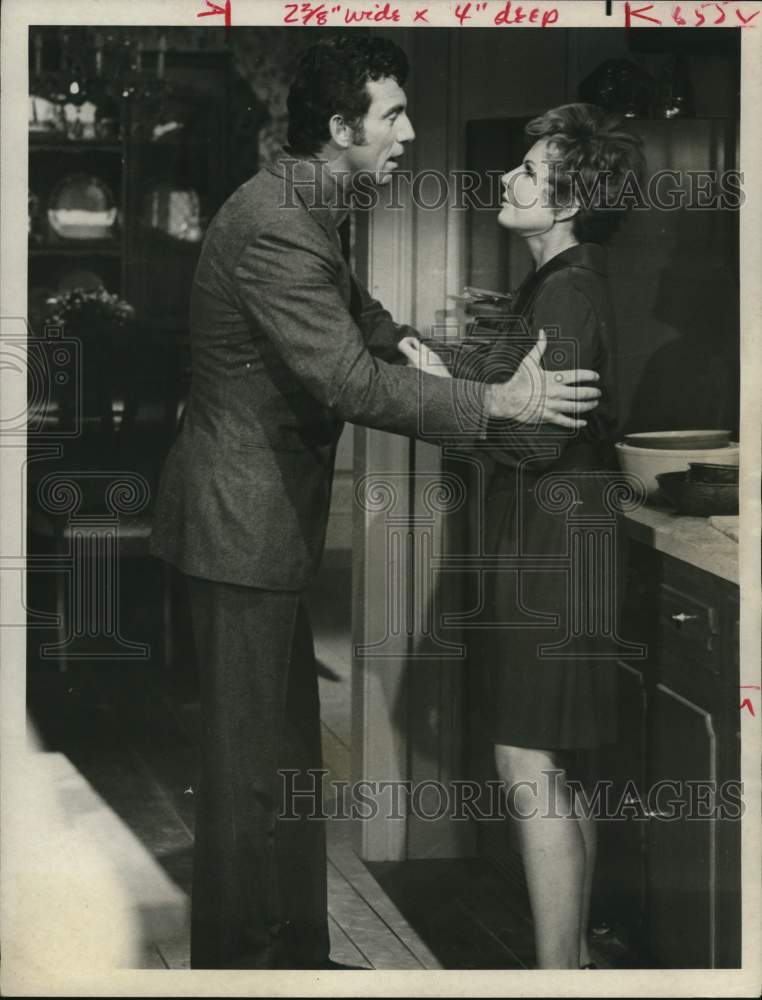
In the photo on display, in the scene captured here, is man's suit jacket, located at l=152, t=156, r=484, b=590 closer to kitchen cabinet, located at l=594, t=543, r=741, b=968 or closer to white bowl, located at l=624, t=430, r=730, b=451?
white bowl, located at l=624, t=430, r=730, b=451

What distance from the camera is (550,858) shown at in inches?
117

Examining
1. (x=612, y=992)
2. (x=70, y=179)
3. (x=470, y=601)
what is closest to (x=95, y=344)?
(x=470, y=601)

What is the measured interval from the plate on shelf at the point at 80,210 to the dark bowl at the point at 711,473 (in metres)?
4.56

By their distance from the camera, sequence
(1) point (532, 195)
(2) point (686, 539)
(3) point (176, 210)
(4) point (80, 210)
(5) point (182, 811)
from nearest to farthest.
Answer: (2) point (686, 539) < (1) point (532, 195) < (5) point (182, 811) < (4) point (80, 210) < (3) point (176, 210)

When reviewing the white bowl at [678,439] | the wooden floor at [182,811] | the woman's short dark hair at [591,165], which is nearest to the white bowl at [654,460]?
the white bowl at [678,439]

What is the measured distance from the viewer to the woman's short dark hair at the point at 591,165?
293 centimetres

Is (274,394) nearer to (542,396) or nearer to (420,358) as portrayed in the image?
(420,358)

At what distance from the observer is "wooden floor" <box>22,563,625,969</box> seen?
303 cm

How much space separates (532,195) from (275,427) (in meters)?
0.70

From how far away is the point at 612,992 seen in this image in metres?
2.92

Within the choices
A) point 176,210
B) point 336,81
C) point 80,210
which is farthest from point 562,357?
point 176,210

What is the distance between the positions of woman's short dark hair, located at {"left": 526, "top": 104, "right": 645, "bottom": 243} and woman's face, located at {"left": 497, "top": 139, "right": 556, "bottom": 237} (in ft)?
0.05

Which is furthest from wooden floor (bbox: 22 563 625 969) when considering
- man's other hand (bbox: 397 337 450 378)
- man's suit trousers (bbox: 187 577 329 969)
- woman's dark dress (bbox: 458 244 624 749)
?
man's other hand (bbox: 397 337 450 378)

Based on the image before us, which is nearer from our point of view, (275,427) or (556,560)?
(275,427)
